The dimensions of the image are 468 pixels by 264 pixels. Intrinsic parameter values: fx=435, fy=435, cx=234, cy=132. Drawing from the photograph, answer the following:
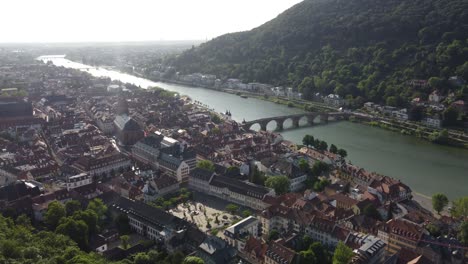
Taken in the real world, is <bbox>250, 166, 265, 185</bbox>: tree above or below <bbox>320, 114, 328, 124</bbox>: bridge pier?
above

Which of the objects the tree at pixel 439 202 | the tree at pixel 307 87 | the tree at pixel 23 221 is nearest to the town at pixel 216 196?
the tree at pixel 439 202

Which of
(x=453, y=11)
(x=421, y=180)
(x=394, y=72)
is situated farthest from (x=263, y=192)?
(x=453, y=11)

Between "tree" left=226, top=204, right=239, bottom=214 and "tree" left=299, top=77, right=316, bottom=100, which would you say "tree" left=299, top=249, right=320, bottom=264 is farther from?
"tree" left=299, top=77, right=316, bottom=100

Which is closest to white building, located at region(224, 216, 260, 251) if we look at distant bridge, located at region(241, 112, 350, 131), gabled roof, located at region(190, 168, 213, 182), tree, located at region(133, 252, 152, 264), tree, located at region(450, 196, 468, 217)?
tree, located at region(133, 252, 152, 264)

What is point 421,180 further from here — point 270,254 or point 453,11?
point 453,11

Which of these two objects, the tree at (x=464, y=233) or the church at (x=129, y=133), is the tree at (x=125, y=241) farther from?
the church at (x=129, y=133)

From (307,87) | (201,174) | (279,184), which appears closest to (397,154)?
(279,184)

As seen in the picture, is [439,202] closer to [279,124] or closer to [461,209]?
[461,209]
